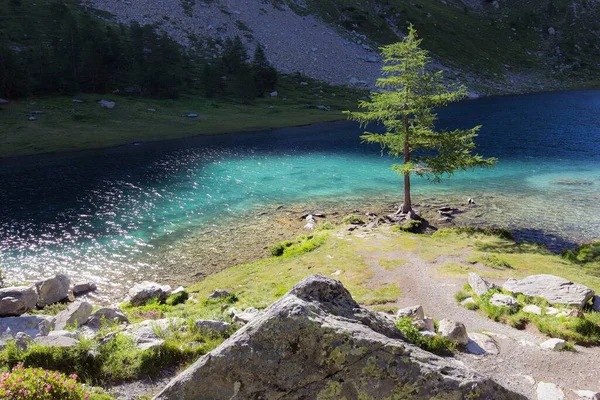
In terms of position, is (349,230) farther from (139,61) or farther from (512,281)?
(139,61)

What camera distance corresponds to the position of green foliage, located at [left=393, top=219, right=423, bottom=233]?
3643cm

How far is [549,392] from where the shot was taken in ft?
37.1

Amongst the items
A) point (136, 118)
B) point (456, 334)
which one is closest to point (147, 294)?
point (456, 334)

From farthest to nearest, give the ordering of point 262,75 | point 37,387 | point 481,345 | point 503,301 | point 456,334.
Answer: point 262,75, point 503,301, point 481,345, point 456,334, point 37,387

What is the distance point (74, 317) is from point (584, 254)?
31.4m

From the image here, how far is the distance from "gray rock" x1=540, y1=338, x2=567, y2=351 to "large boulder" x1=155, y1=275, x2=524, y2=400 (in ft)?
33.3

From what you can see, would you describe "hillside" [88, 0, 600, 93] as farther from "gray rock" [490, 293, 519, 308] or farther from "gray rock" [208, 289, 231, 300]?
"gray rock" [490, 293, 519, 308]

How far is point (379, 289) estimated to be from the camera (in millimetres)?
22531

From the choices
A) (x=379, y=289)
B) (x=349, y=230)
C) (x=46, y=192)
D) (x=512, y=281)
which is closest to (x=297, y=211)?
(x=349, y=230)

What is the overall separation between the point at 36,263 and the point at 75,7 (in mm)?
144556

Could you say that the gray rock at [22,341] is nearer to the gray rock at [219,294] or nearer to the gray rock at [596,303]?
the gray rock at [219,294]

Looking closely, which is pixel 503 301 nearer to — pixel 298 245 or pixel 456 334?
pixel 456 334

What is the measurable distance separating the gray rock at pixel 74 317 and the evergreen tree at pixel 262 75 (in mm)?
125789

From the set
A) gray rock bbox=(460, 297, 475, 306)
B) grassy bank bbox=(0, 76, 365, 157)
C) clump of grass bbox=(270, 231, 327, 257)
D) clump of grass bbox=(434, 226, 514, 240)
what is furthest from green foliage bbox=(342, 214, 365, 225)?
grassy bank bbox=(0, 76, 365, 157)
